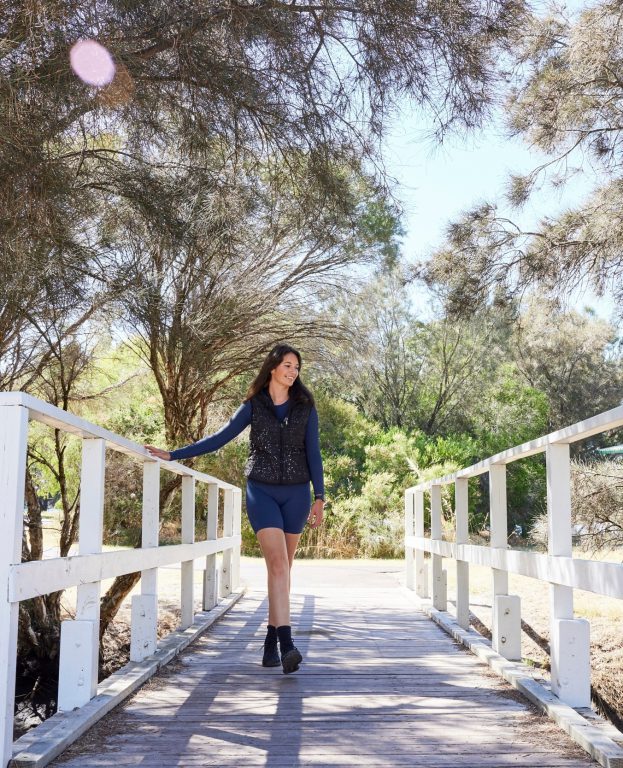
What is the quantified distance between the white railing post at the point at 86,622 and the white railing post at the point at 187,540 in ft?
6.77

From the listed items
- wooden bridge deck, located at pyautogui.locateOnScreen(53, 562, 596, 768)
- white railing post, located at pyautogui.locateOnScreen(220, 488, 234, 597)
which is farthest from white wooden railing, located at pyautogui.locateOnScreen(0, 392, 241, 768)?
white railing post, located at pyautogui.locateOnScreen(220, 488, 234, 597)

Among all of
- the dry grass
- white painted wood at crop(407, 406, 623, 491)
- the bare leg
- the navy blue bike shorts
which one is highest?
white painted wood at crop(407, 406, 623, 491)

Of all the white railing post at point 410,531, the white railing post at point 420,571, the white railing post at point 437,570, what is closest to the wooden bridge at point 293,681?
the white railing post at point 437,570

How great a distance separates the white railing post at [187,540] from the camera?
17.5 feet

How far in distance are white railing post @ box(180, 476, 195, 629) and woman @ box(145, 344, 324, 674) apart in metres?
1.10

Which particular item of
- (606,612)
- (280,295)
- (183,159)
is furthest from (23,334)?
(606,612)

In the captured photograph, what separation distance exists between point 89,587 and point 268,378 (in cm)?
157

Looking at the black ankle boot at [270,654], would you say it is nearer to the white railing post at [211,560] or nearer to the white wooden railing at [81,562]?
the white wooden railing at [81,562]

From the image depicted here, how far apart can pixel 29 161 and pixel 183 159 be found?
1477 millimetres

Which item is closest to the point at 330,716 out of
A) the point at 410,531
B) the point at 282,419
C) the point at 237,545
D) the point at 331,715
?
the point at 331,715

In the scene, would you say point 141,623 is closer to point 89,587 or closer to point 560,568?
point 89,587

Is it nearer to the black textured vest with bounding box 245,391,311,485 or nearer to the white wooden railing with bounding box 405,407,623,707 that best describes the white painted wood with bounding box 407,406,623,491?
the white wooden railing with bounding box 405,407,623,707

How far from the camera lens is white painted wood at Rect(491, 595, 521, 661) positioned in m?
4.25

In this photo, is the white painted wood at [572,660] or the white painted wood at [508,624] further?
the white painted wood at [508,624]
